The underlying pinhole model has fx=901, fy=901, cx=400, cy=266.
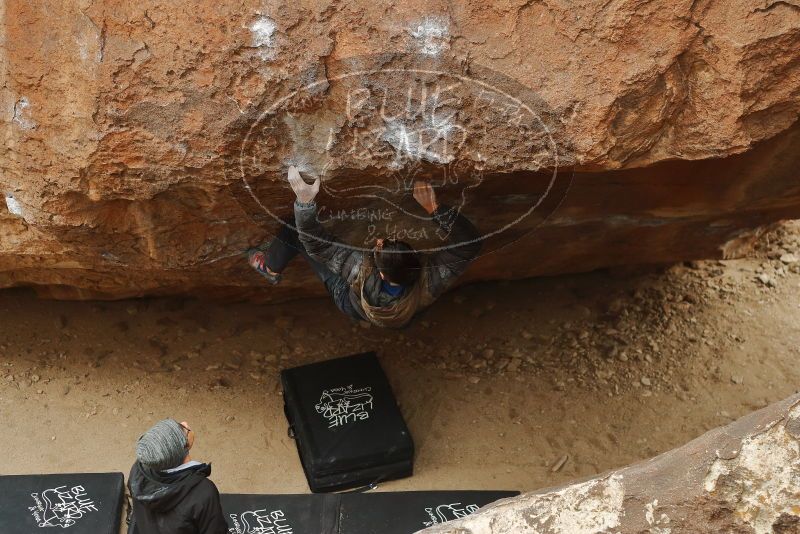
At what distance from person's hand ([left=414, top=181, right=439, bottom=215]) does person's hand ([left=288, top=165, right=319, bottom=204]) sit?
33 centimetres

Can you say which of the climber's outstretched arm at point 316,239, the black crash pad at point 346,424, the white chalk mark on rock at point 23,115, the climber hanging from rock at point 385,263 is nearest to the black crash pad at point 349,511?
the black crash pad at point 346,424

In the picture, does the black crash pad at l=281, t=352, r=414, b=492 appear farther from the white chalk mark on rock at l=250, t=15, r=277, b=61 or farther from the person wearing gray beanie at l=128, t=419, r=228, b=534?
the white chalk mark on rock at l=250, t=15, r=277, b=61

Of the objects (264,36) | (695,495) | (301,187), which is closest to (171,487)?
(301,187)

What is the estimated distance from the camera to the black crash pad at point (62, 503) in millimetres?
3324

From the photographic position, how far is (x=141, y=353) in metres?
4.04

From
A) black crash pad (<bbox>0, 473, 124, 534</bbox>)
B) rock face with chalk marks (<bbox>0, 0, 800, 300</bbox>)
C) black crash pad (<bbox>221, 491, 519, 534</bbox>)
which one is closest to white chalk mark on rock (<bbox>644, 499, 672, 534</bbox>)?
rock face with chalk marks (<bbox>0, 0, 800, 300</bbox>)

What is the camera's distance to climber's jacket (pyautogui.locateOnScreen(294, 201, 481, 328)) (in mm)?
3141

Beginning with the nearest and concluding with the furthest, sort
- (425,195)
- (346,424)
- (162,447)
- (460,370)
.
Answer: (162,447), (425,195), (346,424), (460,370)

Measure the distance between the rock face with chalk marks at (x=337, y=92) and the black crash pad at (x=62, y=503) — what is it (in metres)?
1.00

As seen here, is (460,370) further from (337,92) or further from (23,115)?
(23,115)

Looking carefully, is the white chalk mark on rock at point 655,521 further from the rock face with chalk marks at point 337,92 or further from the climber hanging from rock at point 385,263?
the climber hanging from rock at point 385,263

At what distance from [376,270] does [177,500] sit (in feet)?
3.27

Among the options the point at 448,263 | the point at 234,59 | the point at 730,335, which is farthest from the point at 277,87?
the point at 730,335

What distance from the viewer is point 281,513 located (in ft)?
11.2
